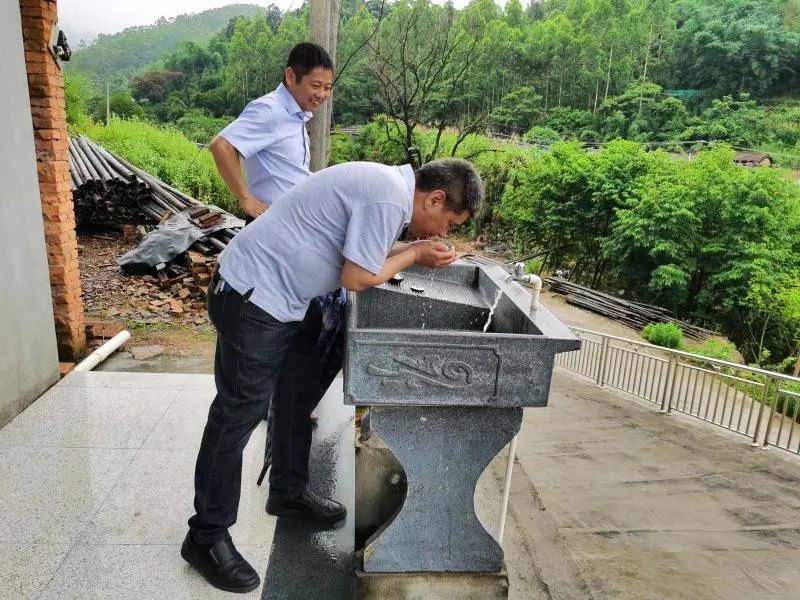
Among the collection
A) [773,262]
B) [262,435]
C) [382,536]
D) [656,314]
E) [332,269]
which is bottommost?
[656,314]

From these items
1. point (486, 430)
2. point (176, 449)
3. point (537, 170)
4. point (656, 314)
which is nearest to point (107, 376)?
point (176, 449)

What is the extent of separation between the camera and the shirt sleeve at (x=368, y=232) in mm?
1591

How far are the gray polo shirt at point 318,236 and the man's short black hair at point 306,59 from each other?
2.99ft

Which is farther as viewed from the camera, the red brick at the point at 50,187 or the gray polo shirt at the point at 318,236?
the red brick at the point at 50,187

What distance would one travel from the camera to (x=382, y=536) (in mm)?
1982

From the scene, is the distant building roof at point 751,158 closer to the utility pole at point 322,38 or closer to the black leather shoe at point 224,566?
the utility pole at point 322,38

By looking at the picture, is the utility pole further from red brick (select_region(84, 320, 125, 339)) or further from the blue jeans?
the blue jeans

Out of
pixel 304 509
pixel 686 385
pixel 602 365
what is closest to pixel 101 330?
pixel 304 509

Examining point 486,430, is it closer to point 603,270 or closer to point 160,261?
point 160,261

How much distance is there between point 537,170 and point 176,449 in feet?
65.3

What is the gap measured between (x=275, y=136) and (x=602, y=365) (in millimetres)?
7103

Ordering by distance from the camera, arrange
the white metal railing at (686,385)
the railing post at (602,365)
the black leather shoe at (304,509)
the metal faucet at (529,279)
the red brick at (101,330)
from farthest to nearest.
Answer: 1. the railing post at (602,365)
2. the white metal railing at (686,385)
3. the red brick at (101,330)
4. the black leather shoe at (304,509)
5. the metal faucet at (529,279)

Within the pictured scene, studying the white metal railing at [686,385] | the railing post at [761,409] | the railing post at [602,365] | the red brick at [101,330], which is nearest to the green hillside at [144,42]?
the white metal railing at [686,385]

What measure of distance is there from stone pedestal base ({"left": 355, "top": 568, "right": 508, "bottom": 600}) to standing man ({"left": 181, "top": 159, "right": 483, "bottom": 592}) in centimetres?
41
